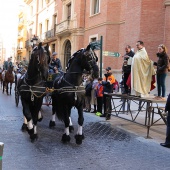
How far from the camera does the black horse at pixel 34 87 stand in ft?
19.5

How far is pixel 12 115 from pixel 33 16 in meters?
36.4

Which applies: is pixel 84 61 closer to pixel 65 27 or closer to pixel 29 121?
pixel 29 121

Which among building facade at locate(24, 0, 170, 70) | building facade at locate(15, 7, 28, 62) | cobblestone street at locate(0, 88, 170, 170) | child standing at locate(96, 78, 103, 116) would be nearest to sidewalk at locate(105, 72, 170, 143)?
cobblestone street at locate(0, 88, 170, 170)

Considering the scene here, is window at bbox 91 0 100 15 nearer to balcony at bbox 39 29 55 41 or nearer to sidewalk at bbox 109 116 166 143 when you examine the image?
balcony at bbox 39 29 55 41

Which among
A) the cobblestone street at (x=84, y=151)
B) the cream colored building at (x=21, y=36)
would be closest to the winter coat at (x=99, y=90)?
the cobblestone street at (x=84, y=151)

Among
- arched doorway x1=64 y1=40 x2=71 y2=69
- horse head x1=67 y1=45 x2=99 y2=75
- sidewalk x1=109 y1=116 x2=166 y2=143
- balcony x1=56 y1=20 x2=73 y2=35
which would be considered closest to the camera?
horse head x1=67 y1=45 x2=99 y2=75

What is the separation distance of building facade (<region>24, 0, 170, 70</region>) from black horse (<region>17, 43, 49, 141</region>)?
12968 millimetres

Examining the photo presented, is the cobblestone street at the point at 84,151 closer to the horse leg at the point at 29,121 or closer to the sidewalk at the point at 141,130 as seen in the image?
the horse leg at the point at 29,121

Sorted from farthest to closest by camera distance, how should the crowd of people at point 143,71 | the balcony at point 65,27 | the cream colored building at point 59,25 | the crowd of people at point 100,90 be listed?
1. the balcony at point 65,27
2. the cream colored building at point 59,25
3. the crowd of people at point 100,90
4. the crowd of people at point 143,71

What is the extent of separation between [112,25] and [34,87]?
16.8 metres

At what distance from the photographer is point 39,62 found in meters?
5.84

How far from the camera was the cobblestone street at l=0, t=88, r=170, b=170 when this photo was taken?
4863mm

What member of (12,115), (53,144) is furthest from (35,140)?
(12,115)

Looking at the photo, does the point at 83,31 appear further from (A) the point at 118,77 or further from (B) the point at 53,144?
(B) the point at 53,144
